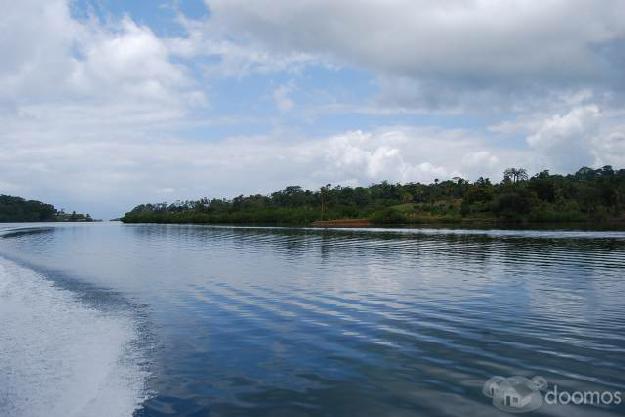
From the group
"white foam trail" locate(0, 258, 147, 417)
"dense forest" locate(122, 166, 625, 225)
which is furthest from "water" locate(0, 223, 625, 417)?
"dense forest" locate(122, 166, 625, 225)

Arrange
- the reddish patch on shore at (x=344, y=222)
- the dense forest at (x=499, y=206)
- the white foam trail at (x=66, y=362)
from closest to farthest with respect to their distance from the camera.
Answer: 1. the white foam trail at (x=66, y=362)
2. the dense forest at (x=499, y=206)
3. the reddish patch on shore at (x=344, y=222)

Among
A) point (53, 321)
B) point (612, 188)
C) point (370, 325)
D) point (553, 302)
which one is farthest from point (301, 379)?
point (612, 188)

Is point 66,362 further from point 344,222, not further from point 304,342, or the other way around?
point 344,222

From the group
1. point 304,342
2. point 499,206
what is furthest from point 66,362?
point 499,206

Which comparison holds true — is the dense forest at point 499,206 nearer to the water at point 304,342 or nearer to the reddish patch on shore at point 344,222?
the reddish patch on shore at point 344,222

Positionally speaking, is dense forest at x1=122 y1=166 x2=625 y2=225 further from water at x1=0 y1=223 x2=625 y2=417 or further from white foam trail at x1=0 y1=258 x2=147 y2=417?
white foam trail at x1=0 y1=258 x2=147 y2=417

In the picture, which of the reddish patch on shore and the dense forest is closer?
the dense forest

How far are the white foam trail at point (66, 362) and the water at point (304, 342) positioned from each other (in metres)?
0.05

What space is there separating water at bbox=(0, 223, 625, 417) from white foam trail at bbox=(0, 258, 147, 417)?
0.05 m

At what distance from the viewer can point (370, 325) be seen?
54.5 feet

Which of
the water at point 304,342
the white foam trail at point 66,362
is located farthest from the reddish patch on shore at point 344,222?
the white foam trail at point 66,362

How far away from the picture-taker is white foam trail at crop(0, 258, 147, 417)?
10.3 meters

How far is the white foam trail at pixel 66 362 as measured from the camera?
1027 cm

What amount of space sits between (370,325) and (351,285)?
914 centimetres
